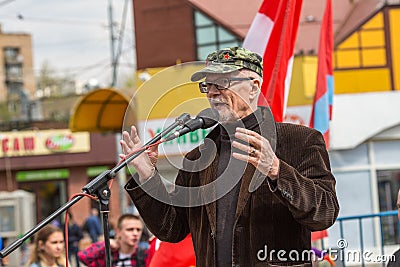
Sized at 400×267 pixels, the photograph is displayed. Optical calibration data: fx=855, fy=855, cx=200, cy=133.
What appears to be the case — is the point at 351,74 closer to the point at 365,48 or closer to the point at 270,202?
the point at 365,48

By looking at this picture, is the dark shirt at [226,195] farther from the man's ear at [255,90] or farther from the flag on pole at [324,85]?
the flag on pole at [324,85]

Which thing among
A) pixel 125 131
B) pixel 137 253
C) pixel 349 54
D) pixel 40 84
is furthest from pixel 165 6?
pixel 40 84

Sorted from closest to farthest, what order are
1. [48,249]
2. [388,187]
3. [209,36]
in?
[48,249]
[388,187]
[209,36]

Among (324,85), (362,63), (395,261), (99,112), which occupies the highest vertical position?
(362,63)

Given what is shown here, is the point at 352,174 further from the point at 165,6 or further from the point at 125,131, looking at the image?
the point at 125,131

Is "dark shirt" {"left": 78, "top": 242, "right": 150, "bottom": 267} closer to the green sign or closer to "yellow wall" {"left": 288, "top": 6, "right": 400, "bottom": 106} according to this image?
"yellow wall" {"left": 288, "top": 6, "right": 400, "bottom": 106}

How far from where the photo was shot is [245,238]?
131 inches

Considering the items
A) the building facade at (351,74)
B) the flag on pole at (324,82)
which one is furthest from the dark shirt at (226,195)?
the building facade at (351,74)

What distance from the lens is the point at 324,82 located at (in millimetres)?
6988

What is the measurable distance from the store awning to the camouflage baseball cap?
42.4ft

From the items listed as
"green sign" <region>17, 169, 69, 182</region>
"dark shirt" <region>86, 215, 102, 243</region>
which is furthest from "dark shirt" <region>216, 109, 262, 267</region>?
"green sign" <region>17, 169, 69, 182</region>

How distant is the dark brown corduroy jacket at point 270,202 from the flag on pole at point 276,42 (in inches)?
84.8

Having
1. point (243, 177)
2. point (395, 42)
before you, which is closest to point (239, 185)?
point (243, 177)

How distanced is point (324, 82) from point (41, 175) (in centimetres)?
2383
